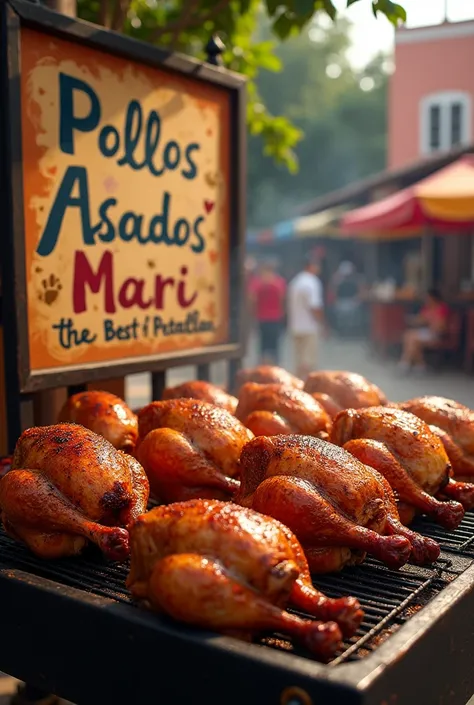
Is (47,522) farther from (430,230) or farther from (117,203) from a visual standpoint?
(430,230)

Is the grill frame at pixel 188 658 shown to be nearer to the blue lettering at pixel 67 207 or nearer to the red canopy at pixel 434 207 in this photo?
the blue lettering at pixel 67 207

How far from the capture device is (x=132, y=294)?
366 centimetres

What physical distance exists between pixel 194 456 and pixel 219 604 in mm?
781

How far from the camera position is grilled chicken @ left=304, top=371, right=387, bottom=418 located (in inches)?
121

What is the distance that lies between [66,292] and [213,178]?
1305 millimetres

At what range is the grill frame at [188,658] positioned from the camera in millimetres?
1409

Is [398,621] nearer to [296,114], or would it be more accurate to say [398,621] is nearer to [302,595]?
[302,595]

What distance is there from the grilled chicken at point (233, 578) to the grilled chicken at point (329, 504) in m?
0.18

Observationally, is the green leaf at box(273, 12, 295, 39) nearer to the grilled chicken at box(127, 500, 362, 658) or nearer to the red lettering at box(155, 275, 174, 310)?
the red lettering at box(155, 275, 174, 310)

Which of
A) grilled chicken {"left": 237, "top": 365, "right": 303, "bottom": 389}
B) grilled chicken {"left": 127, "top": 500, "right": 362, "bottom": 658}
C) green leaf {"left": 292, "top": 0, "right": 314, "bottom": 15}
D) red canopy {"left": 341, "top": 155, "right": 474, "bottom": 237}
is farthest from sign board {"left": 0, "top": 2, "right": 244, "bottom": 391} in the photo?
red canopy {"left": 341, "top": 155, "right": 474, "bottom": 237}

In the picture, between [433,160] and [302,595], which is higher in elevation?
[433,160]

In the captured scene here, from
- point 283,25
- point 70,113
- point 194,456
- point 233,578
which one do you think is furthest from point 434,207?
point 233,578

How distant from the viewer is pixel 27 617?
1.82 meters

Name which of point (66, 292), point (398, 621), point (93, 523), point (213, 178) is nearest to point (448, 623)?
point (398, 621)
